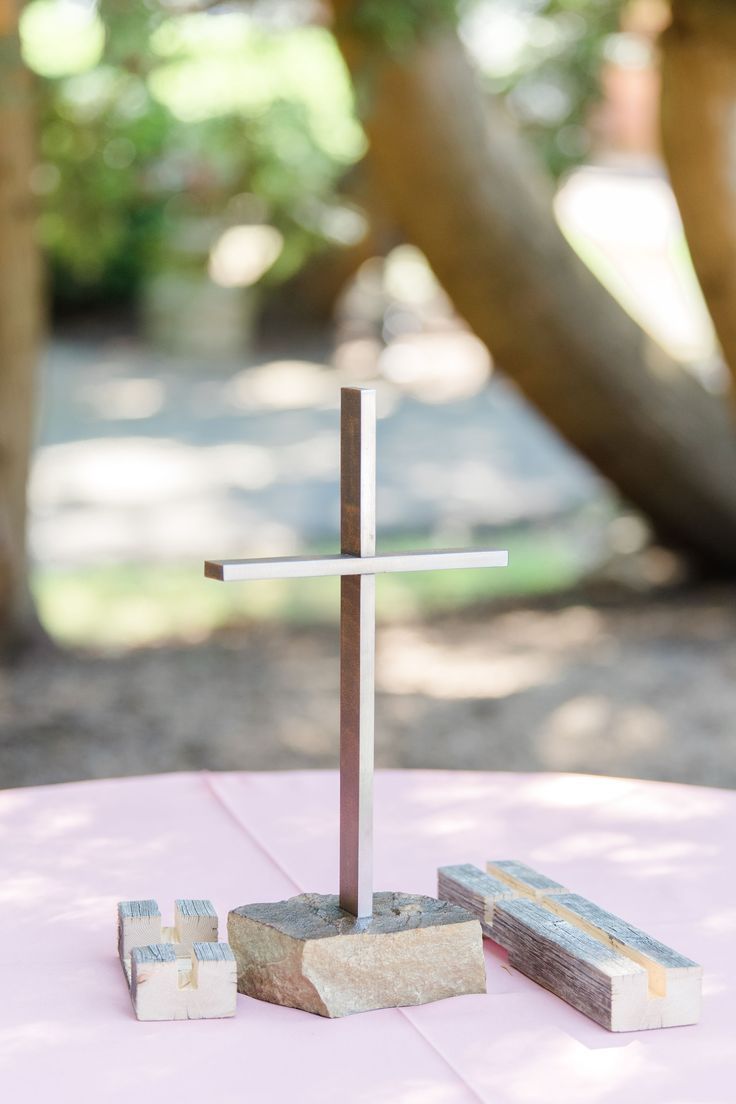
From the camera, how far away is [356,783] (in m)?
1.82

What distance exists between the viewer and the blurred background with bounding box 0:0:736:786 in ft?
17.7

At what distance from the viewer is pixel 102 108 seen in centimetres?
641

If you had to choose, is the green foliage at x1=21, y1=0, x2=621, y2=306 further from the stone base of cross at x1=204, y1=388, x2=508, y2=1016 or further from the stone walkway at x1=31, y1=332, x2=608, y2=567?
the stone base of cross at x1=204, y1=388, x2=508, y2=1016

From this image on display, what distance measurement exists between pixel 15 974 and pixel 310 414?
38.8ft

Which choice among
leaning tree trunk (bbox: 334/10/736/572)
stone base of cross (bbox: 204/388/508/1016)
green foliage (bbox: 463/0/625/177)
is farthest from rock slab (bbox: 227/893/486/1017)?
green foliage (bbox: 463/0/625/177)

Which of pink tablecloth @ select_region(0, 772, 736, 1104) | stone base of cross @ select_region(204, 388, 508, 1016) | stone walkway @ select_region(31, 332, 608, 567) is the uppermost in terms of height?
stone walkway @ select_region(31, 332, 608, 567)

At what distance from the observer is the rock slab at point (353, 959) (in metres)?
1.72

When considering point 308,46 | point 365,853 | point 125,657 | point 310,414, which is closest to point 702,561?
point 125,657

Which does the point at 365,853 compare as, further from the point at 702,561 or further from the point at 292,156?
the point at 292,156

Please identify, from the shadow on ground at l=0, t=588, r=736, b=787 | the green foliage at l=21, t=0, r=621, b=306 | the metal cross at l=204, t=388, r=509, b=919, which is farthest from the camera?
the green foliage at l=21, t=0, r=621, b=306

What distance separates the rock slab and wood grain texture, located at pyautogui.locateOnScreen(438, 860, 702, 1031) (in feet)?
0.27

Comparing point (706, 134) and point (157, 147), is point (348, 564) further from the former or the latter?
point (157, 147)

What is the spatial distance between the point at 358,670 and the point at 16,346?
426 centimetres

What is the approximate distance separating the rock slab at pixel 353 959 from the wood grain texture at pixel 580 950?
81 mm
